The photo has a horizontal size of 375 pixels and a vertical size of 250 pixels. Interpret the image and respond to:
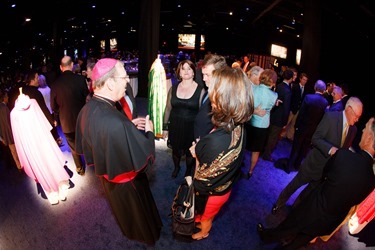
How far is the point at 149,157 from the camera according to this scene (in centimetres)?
213

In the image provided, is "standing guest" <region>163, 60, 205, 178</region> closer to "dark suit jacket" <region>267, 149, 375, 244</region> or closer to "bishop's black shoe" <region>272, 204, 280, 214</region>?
"bishop's black shoe" <region>272, 204, 280, 214</region>

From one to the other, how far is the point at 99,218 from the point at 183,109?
1.76 m

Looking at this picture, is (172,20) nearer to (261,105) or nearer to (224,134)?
(261,105)

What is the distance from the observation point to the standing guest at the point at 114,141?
6.39 feet

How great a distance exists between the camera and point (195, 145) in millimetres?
2141

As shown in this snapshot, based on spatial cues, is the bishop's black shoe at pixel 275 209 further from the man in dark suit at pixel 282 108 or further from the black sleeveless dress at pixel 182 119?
the man in dark suit at pixel 282 108

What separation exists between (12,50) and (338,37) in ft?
47.3

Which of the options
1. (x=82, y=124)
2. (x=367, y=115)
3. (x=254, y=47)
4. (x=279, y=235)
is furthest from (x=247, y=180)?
(x=254, y=47)

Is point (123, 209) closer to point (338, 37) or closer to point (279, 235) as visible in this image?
point (279, 235)

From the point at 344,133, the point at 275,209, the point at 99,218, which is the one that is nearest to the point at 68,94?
the point at 99,218

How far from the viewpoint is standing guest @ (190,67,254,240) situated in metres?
1.92

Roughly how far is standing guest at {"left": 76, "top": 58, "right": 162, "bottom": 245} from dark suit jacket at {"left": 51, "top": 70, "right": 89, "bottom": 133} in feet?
4.90

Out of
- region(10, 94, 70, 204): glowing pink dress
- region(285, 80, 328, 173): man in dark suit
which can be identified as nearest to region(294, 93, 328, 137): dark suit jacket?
region(285, 80, 328, 173): man in dark suit

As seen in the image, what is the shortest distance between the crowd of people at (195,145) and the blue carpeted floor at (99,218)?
170 mm
